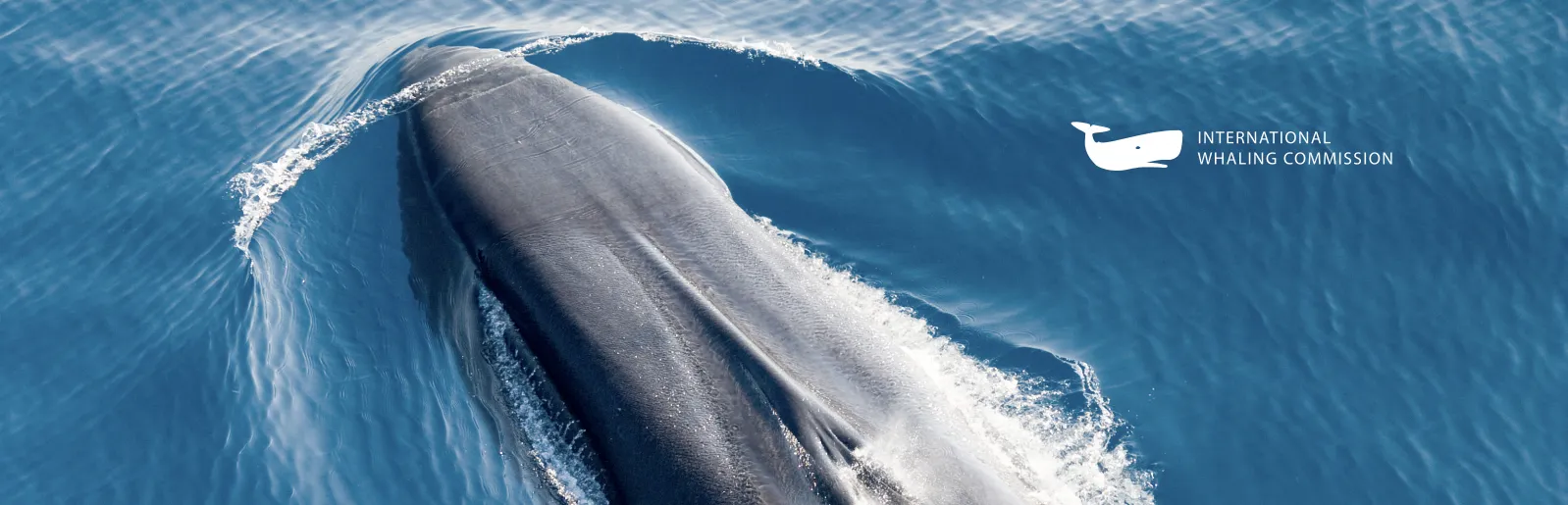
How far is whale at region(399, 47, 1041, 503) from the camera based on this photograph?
13.2m

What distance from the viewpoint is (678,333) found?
1432 centimetres

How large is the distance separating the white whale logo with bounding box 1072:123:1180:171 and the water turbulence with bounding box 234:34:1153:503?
5.59 meters

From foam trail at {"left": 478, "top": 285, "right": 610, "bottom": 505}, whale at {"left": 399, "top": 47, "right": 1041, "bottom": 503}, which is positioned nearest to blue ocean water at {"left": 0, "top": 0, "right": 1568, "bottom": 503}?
foam trail at {"left": 478, "top": 285, "right": 610, "bottom": 505}

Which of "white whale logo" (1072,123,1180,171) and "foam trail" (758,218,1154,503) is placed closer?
"foam trail" (758,218,1154,503)

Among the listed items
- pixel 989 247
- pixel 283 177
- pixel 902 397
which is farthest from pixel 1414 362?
pixel 283 177

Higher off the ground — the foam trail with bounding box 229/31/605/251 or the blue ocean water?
the foam trail with bounding box 229/31/605/251

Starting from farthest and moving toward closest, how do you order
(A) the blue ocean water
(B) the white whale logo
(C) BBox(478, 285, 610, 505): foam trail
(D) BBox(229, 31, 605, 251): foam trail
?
(B) the white whale logo, (D) BBox(229, 31, 605, 251): foam trail, (A) the blue ocean water, (C) BBox(478, 285, 610, 505): foam trail

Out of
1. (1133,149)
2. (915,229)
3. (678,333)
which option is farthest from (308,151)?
(1133,149)

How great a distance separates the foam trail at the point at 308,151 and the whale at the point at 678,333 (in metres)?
2.08

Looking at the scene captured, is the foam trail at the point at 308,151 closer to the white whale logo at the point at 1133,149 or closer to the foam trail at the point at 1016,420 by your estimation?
the foam trail at the point at 1016,420

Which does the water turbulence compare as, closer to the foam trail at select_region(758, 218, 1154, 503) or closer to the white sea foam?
the foam trail at select_region(758, 218, 1154, 503)

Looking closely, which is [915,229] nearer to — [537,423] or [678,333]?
[678,333]

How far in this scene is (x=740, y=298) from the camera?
50.1 ft

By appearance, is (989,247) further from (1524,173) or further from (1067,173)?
(1524,173)
